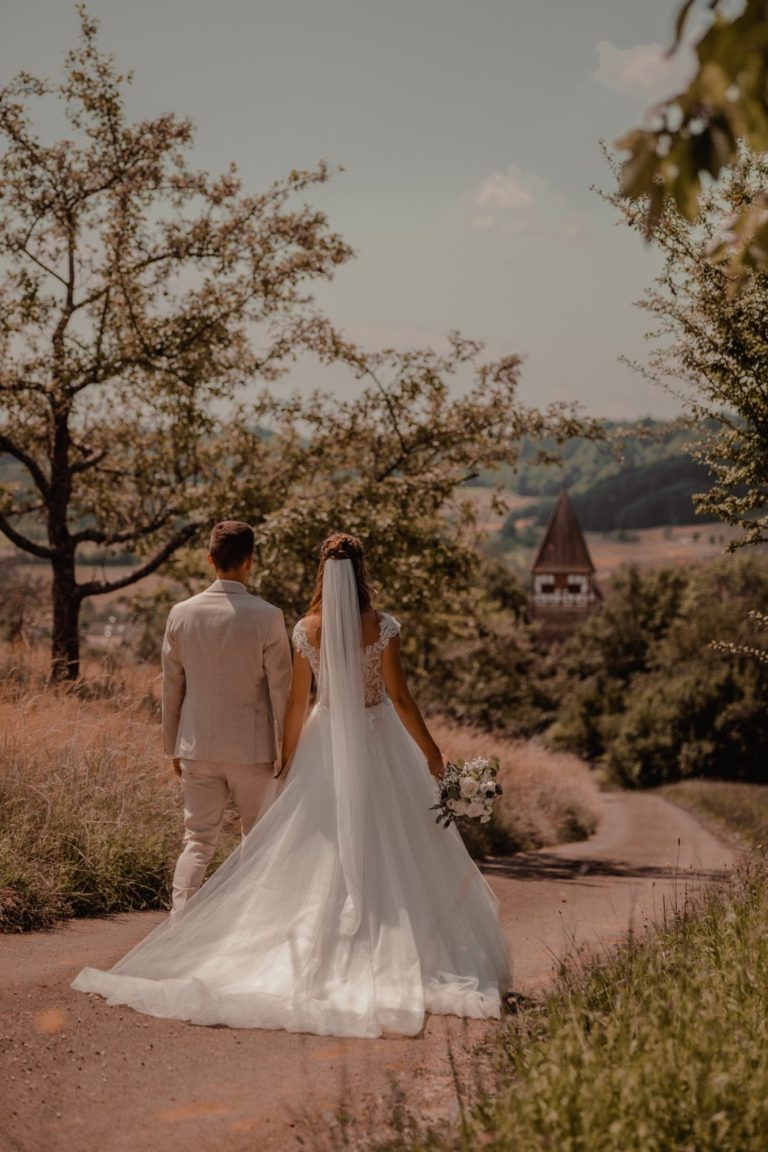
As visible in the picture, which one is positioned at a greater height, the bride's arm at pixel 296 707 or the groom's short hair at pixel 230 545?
the groom's short hair at pixel 230 545

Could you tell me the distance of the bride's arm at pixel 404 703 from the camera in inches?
255

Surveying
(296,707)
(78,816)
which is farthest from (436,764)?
(78,816)

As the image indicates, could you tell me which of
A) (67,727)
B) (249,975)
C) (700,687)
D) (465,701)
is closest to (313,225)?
(67,727)

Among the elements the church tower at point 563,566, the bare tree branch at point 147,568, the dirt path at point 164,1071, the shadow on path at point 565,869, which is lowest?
the shadow on path at point 565,869

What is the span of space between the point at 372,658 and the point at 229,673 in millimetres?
748

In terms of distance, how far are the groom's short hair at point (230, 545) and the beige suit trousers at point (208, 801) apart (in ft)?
3.39

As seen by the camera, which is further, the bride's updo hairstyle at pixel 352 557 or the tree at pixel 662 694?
the tree at pixel 662 694

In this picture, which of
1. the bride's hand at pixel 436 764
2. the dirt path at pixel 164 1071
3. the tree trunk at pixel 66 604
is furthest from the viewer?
the tree trunk at pixel 66 604

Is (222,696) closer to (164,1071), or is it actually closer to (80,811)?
(164,1071)

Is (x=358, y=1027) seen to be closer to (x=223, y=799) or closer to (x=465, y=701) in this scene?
(x=223, y=799)

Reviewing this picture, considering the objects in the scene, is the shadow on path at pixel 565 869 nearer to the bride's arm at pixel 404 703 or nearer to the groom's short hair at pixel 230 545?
the bride's arm at pixel 404 703

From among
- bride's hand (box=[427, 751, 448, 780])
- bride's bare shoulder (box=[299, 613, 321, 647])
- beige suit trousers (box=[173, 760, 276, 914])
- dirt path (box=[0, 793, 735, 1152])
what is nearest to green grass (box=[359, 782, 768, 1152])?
dirt path (box=[0, 793, 735, 1152])

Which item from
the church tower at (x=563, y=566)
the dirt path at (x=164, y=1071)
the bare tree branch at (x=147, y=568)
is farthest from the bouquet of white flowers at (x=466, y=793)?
the church tower at (x=563, y=566)

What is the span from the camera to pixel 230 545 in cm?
638
